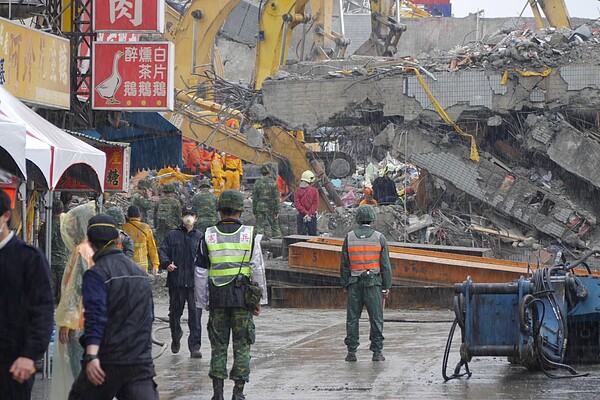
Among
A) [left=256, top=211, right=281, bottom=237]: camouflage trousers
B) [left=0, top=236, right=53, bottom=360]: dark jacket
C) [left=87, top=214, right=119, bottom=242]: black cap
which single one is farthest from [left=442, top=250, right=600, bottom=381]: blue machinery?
[left=256, top=211, right=281, bottom=237]: camouflage trousers

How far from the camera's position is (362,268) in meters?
12.5

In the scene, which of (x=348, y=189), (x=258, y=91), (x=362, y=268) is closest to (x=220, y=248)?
(x=362, y=268)

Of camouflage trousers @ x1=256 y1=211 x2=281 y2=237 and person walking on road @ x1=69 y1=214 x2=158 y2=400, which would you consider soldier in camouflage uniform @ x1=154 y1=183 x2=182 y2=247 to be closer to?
camouflage trousers @ x1=256 y1=211 x2=281 y2=237

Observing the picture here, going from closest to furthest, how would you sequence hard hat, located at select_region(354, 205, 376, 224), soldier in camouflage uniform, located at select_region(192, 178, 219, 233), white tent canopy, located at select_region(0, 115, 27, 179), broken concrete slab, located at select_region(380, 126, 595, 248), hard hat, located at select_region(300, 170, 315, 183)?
1. white tent canopy, located at select_region(0, 115, 27, 179)
2. hard hat, located at select_region(354, 205, 376, 224)
3. soldier in camouflage uniform, located at select_region(192, 178, 219, 233)
4. broken concrete slab, located at select_region(380, 126, 595, 248)
5. hard hat, located at select_region(300, 170, 315, 183)

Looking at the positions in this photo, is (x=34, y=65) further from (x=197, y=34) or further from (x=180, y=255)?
(x=197, y=34)

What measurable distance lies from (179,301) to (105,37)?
26.3ft

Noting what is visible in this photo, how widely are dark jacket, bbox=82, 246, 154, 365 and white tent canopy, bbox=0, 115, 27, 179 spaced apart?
85.4 inches

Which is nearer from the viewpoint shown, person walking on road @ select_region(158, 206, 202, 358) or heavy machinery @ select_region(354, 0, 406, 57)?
person walking on road @ select_region(158, 206, 202, 358)

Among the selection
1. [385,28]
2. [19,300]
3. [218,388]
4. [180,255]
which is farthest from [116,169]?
[385,28]

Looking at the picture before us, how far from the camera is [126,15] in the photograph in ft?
50.5

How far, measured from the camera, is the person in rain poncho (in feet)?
28.0

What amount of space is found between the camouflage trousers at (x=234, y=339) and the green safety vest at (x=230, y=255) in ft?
0.94

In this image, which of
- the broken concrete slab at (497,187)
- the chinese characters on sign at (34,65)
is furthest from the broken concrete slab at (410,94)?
the chinese characters on sign at (34,65)

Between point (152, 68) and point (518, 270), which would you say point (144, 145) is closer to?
point (152, 68)
